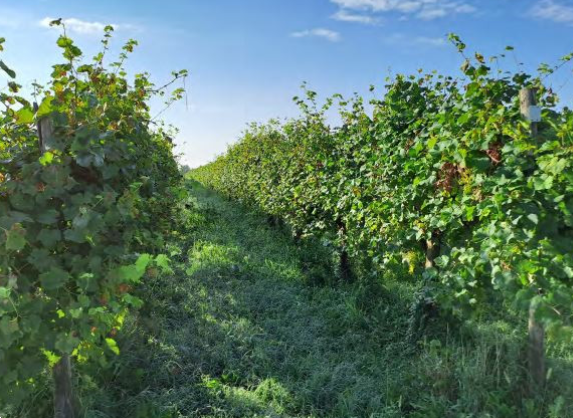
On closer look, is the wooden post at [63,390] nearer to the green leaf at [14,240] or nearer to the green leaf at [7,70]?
the green leaf at [14,240]

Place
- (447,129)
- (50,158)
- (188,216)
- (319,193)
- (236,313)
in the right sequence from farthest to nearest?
(188,216)
(319,193)
(236,313)
(447,129)
(50,158)

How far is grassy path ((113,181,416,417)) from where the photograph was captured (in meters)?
3.89

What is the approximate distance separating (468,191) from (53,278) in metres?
3.05

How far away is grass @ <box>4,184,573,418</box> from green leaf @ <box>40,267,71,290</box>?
70 centimetres

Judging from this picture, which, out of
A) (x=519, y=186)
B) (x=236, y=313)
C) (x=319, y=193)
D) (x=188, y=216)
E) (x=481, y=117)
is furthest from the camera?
(x=188, y=216)

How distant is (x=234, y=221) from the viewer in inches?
471

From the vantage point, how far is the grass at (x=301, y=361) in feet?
12.2

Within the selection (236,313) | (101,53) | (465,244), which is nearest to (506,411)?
(465,244)

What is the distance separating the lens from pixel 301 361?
4602mm

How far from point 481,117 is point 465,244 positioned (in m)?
1.27

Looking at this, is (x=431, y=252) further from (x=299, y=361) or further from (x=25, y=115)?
(x=25, y=115)

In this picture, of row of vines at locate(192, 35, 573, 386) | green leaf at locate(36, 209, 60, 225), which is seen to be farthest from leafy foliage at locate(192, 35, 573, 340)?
green leaf at locate(36, 209, 60, 225)

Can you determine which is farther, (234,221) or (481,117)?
(234,221)

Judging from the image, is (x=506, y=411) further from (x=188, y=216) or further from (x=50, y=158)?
(x=188, y=216)
